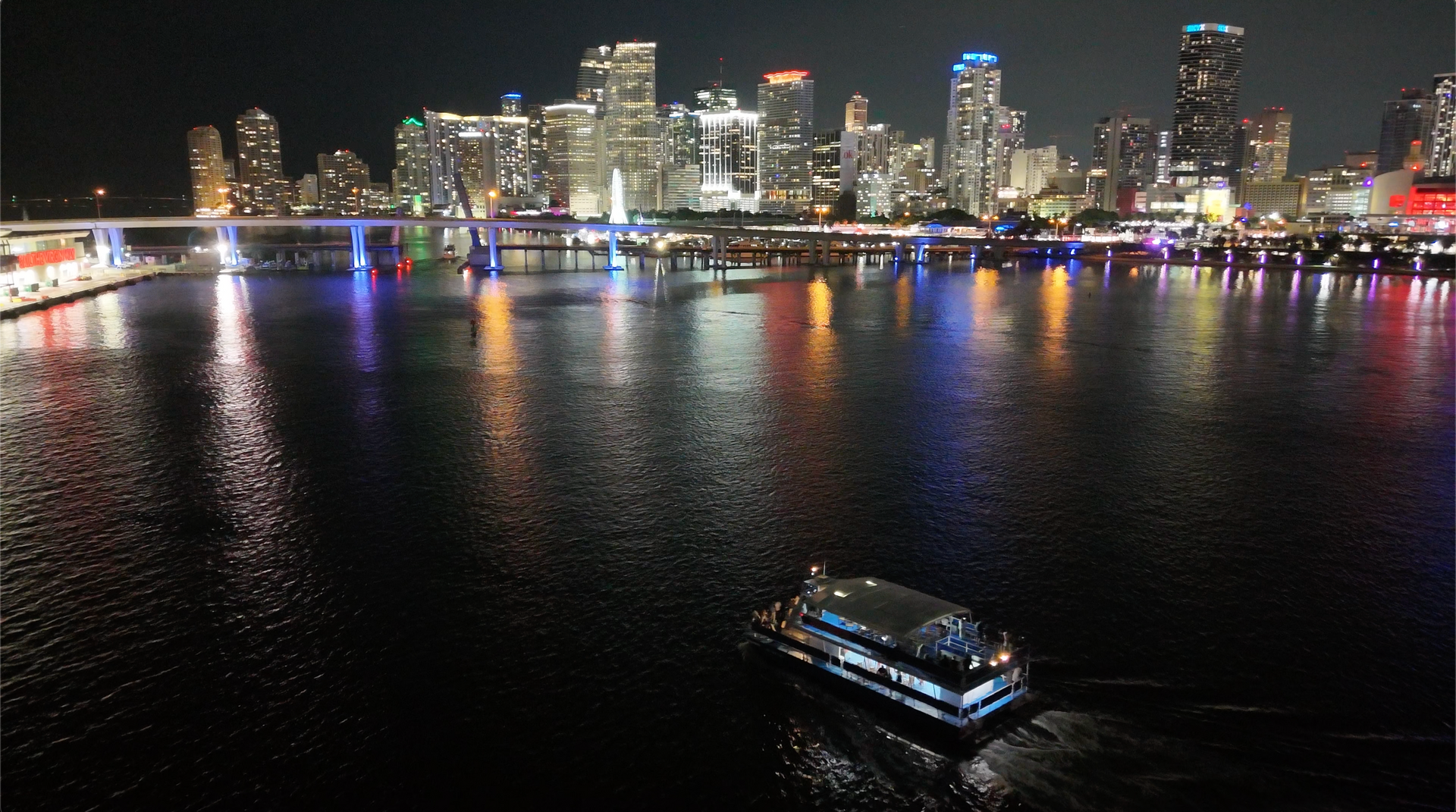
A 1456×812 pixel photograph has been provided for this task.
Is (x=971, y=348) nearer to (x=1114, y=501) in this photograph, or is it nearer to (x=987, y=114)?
(x=1114, y=501)

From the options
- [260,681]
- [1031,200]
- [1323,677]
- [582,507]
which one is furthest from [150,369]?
[1031,200]

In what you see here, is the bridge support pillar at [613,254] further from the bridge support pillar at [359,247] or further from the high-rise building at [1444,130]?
the high-rise building at [1444,130]

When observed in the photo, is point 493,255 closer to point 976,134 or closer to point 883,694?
point 883,694

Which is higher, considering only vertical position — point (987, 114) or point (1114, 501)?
point (987, 114)

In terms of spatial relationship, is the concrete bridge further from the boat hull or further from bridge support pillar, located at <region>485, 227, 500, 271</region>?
the boat hull

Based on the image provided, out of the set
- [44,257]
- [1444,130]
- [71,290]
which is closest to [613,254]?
[71,290]

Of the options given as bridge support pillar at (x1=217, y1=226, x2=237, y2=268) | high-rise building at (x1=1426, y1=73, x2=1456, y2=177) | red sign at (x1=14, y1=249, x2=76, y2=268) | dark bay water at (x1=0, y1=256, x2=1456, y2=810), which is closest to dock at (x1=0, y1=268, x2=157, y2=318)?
red sign at (x1=14, y1=249, x2=76, y2=268)
